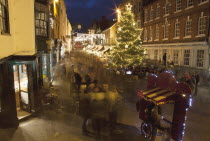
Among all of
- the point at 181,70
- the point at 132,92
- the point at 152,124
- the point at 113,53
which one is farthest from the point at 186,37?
the point at 152,124

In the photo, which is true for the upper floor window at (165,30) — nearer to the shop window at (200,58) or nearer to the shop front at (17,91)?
the shop window at (200,58)

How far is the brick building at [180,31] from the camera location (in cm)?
1812

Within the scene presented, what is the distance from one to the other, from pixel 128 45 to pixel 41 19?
33.9 feet

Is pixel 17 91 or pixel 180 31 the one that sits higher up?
pixel 180 31

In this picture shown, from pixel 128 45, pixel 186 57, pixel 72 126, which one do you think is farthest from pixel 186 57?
pixel 72 126

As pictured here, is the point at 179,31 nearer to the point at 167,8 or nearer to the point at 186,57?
the point at 186,57

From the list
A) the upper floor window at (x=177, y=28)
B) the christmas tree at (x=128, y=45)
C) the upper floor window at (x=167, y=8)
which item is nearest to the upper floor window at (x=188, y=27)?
the upper floor window at (x=177, y=28)

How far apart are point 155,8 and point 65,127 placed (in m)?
24.9

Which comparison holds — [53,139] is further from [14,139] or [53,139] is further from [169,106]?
[169,106]

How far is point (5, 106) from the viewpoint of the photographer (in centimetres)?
720

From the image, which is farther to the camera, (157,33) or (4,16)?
(157,33)

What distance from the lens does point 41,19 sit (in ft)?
39.2

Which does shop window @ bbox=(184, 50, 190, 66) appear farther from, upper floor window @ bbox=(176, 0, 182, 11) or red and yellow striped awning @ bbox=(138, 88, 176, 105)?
red and yellow striped awning @ bbox=(138, 88, 176, 105)

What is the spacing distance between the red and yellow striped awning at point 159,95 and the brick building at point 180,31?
45.7 feet
